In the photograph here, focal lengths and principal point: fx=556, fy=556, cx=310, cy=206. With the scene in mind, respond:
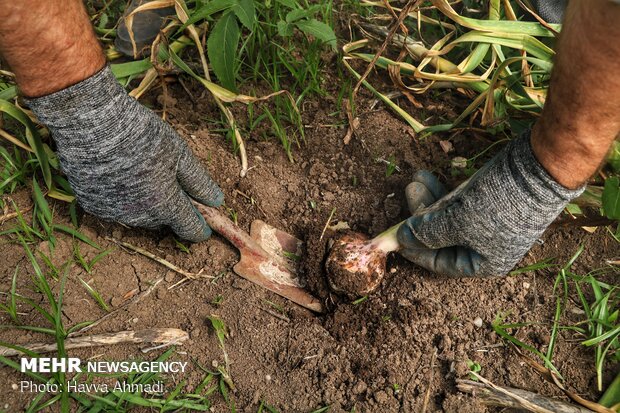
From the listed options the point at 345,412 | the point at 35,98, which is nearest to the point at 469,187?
the point at 345,412

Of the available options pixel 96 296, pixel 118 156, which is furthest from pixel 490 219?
pixel 96 296

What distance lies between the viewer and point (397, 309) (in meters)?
1.77

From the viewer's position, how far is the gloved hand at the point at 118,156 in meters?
1.50

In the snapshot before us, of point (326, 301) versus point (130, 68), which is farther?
point (130, 68)

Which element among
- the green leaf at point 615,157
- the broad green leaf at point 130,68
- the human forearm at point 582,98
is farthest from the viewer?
the broad green leaf at point 130,68

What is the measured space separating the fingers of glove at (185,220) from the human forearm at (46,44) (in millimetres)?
452

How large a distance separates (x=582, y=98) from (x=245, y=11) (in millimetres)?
967

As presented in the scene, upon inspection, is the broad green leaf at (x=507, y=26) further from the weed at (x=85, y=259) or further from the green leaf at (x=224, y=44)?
the weed at (x=85, y=259)

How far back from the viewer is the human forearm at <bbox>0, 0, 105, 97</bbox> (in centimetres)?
133

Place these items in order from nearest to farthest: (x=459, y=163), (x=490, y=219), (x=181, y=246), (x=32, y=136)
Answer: (x=490, y=219)
(x=32, y=136)
(x=181, y=246)
(x=459, y=163)

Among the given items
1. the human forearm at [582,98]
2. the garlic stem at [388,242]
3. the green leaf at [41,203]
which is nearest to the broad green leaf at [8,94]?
the green leaf at [41,203]

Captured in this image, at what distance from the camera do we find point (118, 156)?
1.57 m

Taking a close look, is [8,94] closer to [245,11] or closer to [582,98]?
[245,11]

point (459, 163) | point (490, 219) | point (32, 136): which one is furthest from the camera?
point (459, 163)
